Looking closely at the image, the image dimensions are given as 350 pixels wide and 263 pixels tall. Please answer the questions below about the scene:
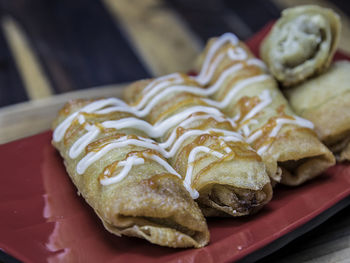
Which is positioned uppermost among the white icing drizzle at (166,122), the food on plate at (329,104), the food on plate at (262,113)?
the white icing drizzle at (166,122)

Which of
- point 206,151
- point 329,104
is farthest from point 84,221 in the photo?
point 329,104

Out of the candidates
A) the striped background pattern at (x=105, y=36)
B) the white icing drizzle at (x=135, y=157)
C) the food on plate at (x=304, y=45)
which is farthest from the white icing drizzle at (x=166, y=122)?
the striped background pattern at (x=105, y=36)

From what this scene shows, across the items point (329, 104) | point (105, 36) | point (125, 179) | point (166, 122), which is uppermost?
point (125, 179)

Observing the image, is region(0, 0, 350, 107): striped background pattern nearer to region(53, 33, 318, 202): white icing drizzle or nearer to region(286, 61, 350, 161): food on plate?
region(53, 33, 318, 202): white icing drizzle

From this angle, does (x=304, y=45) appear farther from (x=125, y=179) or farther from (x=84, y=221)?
(x=84, y=221)

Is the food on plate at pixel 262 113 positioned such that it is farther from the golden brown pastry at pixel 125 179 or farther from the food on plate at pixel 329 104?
the golden brown pastry at pixel 125 179

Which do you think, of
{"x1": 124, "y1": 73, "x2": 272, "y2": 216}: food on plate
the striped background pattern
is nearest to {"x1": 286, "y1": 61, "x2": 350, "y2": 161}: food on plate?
{"x1": 124, "y1": 73, "x2": 272, "y2": 216}: food on plate
